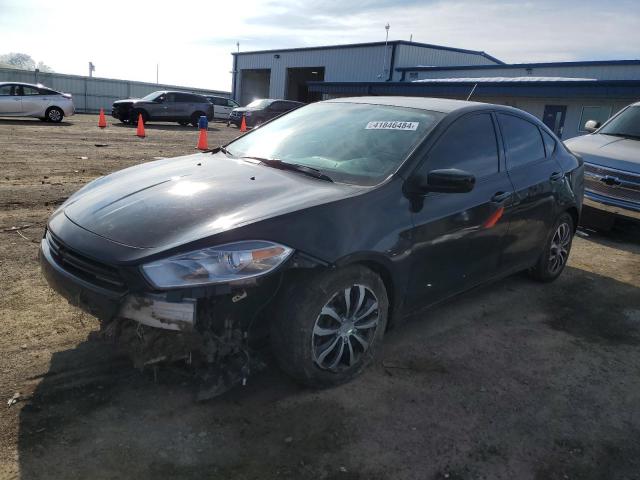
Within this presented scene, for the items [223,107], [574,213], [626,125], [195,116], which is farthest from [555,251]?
[223,107]

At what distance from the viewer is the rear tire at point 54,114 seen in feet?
64.1

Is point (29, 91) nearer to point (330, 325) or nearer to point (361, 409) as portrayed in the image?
point (330, 325)

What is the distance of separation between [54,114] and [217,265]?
20165 mm

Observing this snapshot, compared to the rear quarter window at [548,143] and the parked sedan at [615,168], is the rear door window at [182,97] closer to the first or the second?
the parked sedan at [615,168]

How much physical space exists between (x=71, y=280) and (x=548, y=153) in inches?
159

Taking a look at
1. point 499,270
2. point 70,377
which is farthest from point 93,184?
point 499,270

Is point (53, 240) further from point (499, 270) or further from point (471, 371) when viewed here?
point (499, 270)

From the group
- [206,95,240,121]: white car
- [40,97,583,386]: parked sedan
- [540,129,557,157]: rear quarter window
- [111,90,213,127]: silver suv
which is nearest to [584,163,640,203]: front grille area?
[540,129,557,157]: rear quarter window

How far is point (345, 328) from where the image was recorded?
3.01m

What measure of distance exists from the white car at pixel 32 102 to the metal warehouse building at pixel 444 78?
49.4 ft

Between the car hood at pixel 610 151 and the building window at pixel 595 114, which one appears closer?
the car hood at pixel 610 151

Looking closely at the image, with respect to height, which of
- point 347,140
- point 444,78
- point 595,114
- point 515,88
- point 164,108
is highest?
point 444,78

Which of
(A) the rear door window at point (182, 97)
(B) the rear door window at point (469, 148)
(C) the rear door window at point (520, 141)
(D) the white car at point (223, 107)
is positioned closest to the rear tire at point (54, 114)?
(A) the rear door window at point (182, 97)

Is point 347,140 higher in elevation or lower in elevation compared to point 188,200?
higher
